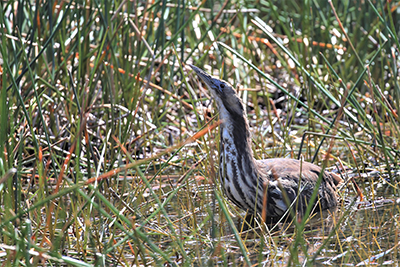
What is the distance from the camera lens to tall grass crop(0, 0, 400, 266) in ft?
6.32

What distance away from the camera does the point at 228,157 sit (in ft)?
8.77

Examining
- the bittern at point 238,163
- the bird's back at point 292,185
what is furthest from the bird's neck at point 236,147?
the bird's back at point 292,185

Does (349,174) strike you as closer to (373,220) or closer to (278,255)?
(373,220)

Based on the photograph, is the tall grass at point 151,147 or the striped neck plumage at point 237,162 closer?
the tall grass at point 151,147

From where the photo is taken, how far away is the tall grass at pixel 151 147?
193 centimetres

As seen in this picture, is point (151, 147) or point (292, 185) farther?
point (151, 147)

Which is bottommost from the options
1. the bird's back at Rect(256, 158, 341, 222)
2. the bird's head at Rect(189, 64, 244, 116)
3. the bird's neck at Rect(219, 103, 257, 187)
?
the bird's back at Rect(256, 158, 341, 222)

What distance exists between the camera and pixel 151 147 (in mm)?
3406

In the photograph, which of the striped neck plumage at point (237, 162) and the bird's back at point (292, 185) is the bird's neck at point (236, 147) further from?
the bird's back at point (292, 185)

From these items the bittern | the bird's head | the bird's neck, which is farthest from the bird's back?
the bird's head

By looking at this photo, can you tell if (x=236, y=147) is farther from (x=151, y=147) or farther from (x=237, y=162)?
(x=151, y=147)

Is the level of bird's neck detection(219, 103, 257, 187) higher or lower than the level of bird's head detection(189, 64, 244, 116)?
lower

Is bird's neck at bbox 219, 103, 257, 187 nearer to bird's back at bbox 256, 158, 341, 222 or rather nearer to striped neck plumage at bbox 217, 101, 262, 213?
striped neck plumage at bbox 217, 101, 262, 213

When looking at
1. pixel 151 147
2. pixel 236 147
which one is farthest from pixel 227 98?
pixel 151 147
